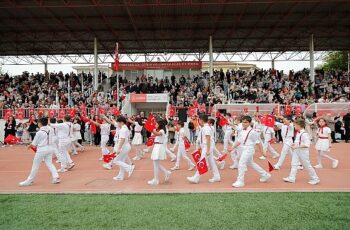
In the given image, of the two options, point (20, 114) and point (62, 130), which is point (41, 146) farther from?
point (20, 114)

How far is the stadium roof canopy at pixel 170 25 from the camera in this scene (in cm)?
2569

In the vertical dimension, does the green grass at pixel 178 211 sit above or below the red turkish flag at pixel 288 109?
below

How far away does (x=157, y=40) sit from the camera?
35.9m

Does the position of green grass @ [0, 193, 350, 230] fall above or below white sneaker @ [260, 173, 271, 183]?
below

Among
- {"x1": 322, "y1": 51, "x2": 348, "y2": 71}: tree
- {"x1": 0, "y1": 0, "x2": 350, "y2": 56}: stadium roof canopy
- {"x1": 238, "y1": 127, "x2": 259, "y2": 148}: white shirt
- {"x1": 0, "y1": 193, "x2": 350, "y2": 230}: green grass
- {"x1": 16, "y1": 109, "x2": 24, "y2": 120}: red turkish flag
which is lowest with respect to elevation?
{"x1": 0, "y1": 193, "x2": 350, "y2": 230}: green grass

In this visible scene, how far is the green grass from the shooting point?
6410mm

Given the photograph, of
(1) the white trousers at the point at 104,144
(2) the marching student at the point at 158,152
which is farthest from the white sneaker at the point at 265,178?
(1) the white trousers at the point at 104,144

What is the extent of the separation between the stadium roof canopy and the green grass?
56.7 ft

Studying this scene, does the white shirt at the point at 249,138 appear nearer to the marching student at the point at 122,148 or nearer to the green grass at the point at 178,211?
the green grass at the point at 178,211

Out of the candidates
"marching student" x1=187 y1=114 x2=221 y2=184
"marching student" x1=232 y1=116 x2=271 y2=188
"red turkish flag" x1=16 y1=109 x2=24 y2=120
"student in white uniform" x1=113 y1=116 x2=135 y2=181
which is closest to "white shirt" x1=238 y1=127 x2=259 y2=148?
"marching student" x1=232 y1=116 x2=271 y2=188

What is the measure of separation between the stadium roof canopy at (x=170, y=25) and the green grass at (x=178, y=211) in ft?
56.7

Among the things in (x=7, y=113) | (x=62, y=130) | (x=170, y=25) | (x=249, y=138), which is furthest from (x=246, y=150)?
(x=170, y=25)

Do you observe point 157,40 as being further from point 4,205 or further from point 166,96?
point 4,205

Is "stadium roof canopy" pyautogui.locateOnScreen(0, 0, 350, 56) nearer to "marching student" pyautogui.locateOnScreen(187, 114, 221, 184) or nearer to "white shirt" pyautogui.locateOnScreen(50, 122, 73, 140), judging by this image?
"white shirt" pyautogui.locateOnScreen(50, 122, 73, 140)
